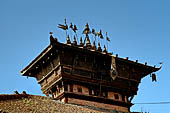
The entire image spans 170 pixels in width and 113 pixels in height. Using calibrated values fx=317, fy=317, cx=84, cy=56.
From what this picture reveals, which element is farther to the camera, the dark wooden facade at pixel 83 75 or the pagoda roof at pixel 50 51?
the dark wooden facade at pixel 83 75

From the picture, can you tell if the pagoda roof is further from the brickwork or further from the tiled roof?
the tiled roof

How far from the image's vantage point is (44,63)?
3030 cm

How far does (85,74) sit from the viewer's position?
97.3ft

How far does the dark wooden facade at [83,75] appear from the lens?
28125 millimetres

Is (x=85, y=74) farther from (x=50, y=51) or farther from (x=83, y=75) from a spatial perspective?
(x=50, y=51)

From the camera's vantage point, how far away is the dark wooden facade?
2812cm

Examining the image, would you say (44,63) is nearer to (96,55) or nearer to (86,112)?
(96,55)

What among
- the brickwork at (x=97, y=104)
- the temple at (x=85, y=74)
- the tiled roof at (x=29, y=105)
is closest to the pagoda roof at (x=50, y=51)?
the temple at (x=85, y=74)

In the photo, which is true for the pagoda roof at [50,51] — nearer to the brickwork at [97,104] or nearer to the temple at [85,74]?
the temple at [85,74]

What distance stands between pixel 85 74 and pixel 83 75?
11.3 inches

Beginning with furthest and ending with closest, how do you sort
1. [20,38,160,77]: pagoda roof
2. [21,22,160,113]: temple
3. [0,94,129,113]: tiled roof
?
[21,22,160,113]: temple
[20,38,160,77]: pagoda roof
[0,94,129,113]: tiled roof

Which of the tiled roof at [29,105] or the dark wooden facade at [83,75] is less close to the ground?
the dark wooden facade at [83,75]

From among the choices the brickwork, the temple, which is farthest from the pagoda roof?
the brickwork

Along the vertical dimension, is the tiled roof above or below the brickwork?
below
